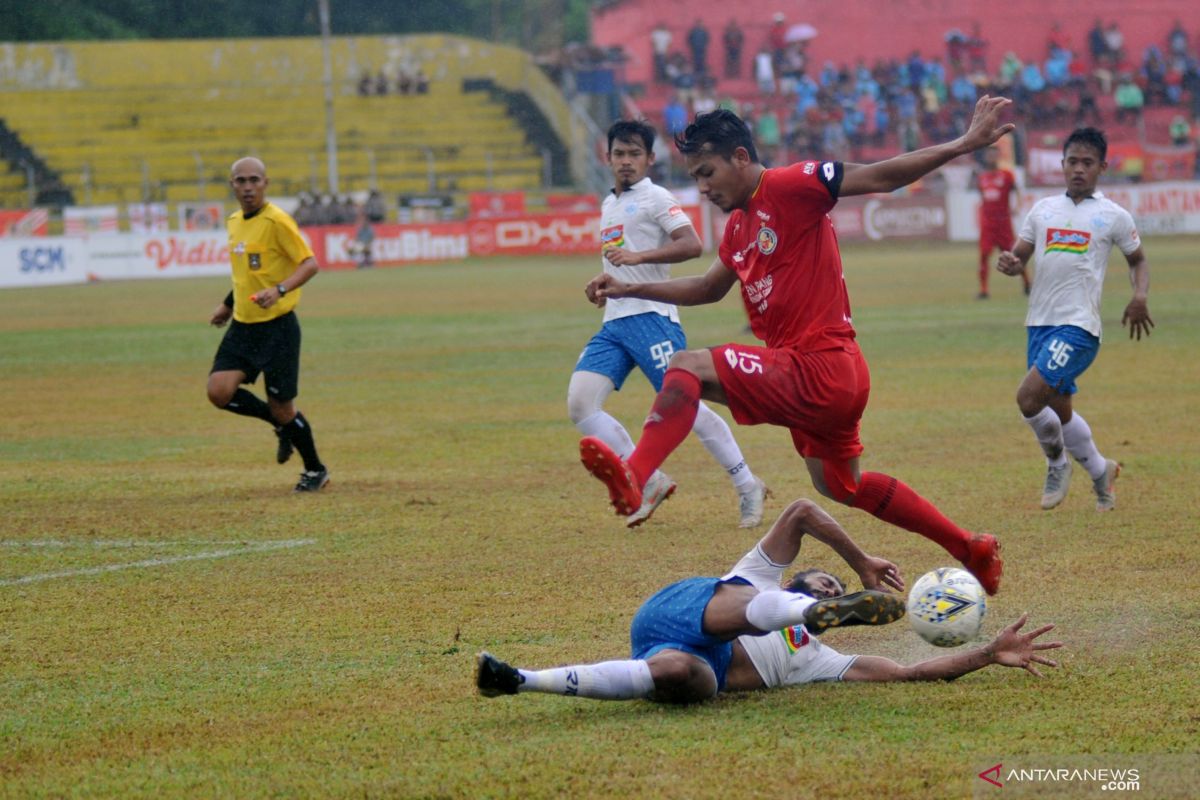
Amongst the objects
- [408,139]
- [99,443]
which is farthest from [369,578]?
[408,139]

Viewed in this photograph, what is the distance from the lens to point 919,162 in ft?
19.8

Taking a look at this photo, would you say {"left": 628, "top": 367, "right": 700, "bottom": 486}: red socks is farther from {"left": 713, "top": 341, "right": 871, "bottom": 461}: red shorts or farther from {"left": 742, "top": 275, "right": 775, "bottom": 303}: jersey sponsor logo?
{"left": 742, "top": 275, "right": 775, "bottom": 303}: jersey sponsor logo

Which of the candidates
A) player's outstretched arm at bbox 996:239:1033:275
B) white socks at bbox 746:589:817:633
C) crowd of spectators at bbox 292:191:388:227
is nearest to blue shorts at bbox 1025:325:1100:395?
player's outstretched arm at bbox 996:239:1033:275

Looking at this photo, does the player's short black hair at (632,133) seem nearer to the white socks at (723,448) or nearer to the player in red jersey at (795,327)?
the white socks at (723,448)

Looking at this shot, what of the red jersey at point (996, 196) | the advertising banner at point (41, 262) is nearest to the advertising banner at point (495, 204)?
the advertising banner at point (41, 262)

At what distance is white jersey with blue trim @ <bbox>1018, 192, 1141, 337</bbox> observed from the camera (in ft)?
31.3

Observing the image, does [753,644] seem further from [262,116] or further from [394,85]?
[394,85]

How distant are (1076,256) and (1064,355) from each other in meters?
0.65

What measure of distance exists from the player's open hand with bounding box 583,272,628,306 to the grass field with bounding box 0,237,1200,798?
142cm

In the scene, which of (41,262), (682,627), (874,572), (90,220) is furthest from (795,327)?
(90,220)

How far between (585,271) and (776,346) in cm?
3290

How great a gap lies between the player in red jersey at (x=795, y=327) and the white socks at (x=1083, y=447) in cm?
333

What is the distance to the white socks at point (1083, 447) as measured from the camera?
31.2ft

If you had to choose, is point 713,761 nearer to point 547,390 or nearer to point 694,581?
point 694,581
